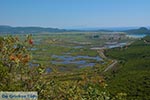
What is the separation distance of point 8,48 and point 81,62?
84.7 m

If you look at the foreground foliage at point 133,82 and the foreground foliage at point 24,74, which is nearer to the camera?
the foreground foliage at point 24,74

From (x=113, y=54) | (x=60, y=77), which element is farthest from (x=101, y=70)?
(x=113, y=54)

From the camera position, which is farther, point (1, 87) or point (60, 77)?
point (60, 77)

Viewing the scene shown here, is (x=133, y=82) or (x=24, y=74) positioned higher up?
(x=24, y=74)

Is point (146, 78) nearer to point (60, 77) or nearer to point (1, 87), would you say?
point (60, 77)

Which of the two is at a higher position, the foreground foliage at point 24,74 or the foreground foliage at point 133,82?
the foreground foliage at point 24,74

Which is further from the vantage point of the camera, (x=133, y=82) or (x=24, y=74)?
(x=133, y=82)

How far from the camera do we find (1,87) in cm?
1128

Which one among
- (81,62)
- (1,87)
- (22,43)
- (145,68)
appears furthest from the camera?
(81,62)

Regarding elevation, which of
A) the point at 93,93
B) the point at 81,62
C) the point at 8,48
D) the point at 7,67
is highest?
the point at 8,48

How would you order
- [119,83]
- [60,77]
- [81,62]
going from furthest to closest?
[81,62]
[60,77]
[119,83]

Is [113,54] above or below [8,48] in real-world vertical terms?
below

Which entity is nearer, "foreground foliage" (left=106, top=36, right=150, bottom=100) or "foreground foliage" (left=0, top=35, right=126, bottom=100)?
"foreground foliage" (left=0, top=35, right=126, bottom=100)

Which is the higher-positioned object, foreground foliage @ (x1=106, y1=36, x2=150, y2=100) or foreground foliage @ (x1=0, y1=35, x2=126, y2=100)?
foreground foliage @ (x1=0, y1=35, x2=126, y2=100)
